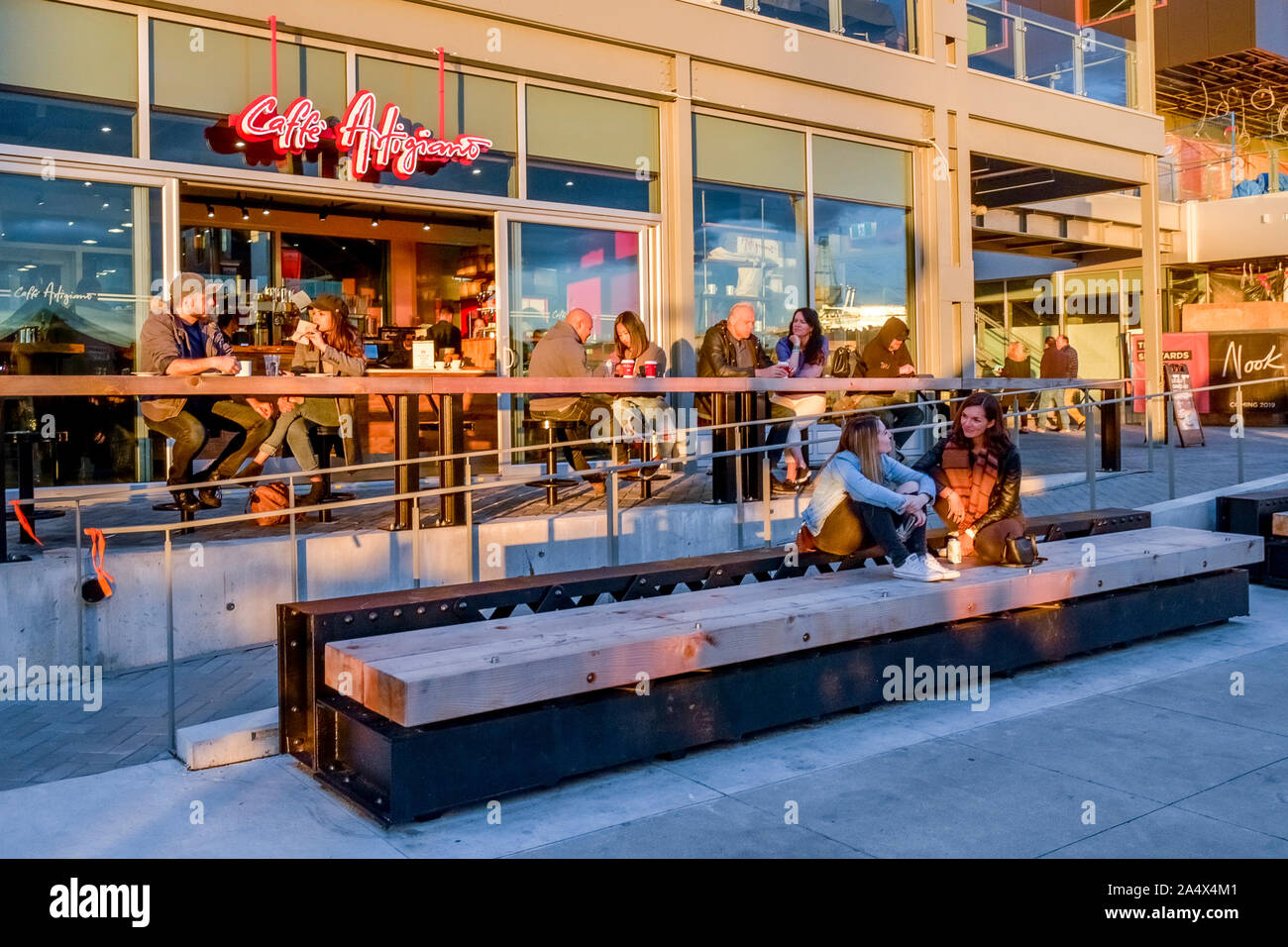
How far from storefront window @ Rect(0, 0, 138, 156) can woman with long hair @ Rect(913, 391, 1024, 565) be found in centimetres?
675

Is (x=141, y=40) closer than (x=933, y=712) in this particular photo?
No

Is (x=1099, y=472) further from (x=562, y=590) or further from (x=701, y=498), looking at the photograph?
(x=562, y=590)

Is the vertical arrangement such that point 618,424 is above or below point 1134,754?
above

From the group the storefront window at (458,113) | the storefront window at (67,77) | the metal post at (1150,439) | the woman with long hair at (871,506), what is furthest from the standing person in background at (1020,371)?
the storefront window at (67,77)

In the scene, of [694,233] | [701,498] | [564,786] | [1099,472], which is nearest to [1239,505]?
[1099,472]

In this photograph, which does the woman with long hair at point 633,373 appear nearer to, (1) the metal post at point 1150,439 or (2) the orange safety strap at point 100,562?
(2) the orange safety strap at point 100,562

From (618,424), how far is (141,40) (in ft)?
15.6

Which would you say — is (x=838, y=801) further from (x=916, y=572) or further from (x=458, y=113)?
(x=458, y=113)

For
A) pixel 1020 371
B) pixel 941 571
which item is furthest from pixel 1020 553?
pixel 1020 371

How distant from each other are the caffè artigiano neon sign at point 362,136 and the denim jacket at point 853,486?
5791 mm

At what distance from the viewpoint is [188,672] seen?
639 cm

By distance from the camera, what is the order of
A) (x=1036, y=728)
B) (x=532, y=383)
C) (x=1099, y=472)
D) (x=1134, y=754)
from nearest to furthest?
(x=1134, y=754) → (x=1036, y=728) → (x=532, y=383) → (x=1099, y=472)

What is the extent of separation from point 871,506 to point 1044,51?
11.8 m

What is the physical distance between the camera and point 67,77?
8.99 m
